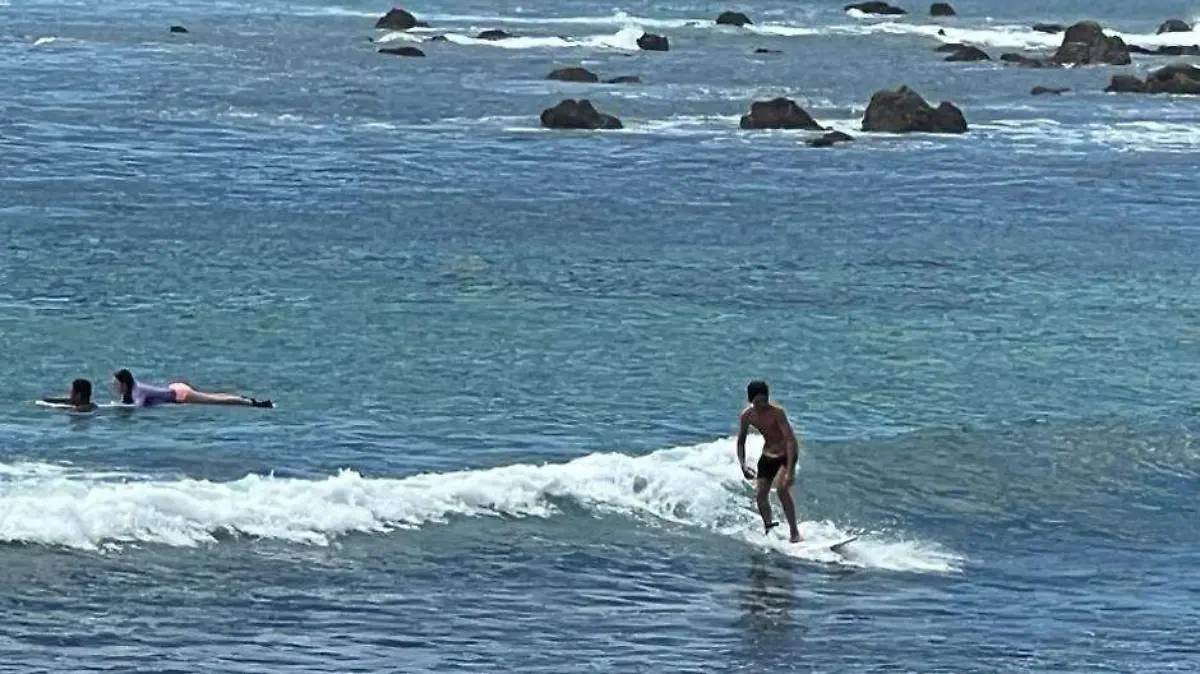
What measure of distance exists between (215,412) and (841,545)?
9.46 metres

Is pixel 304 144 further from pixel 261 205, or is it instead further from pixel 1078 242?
pixel 1078 242

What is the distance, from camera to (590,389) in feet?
116

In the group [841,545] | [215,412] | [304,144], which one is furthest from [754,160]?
[841,545]

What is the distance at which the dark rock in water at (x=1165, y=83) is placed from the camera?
276ft

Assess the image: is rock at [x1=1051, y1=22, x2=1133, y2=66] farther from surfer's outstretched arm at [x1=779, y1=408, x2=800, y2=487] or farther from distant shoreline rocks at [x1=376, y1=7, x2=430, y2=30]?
surfer's outstretched arm at [x1=779, y1=408, x2=800, y2=487]

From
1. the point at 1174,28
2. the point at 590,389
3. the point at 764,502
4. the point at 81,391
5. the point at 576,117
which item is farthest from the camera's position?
the point at 1174,28

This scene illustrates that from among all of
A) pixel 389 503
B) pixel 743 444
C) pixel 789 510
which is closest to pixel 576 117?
pixel 389 503

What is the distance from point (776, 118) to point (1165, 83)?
1817cm

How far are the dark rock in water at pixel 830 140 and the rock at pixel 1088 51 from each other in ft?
89.7

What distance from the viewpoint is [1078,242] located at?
52031 millimetres

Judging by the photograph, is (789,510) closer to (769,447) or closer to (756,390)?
(769,447)

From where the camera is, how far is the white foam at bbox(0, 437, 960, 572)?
86.5 feet

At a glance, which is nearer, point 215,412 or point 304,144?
point 215,412

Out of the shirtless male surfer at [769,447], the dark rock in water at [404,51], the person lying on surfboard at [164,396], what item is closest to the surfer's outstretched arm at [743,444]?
the shirtless male surfer at [769,447]
